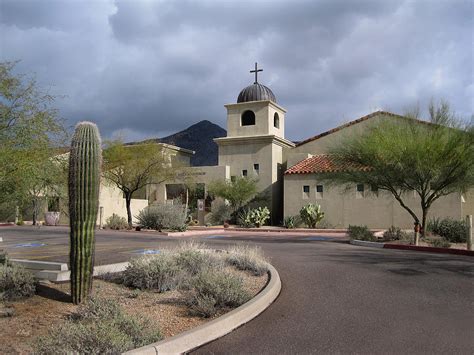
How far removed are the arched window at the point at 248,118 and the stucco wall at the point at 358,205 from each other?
20.0ft

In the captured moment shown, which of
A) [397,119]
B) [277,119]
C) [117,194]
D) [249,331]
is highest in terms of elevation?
[277,119]

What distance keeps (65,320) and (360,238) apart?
16.5 metres

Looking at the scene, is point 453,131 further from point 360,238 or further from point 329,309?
point 329,309

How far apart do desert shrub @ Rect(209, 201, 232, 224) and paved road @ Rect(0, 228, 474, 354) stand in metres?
21.2

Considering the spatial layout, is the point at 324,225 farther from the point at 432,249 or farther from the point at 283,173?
the point at 432,249

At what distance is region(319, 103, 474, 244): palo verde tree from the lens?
19.1m

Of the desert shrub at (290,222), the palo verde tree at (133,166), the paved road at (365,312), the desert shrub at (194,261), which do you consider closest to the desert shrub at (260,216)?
Result: the desert shrub at (290,222)

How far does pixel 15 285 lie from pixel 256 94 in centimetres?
3140

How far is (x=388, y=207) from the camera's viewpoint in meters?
30.9

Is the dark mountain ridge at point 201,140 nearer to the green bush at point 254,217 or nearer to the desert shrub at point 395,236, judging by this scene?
the green bush at point 254,217

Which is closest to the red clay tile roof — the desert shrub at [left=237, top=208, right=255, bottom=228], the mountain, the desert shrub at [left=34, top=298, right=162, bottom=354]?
the desert shrub at [left=237, top=208, right=255, bottom=228]

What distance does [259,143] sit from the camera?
35.9m

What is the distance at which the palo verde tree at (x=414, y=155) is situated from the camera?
19141 millimetres

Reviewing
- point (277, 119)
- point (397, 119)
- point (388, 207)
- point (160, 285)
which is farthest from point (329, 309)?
point (277, 119)
